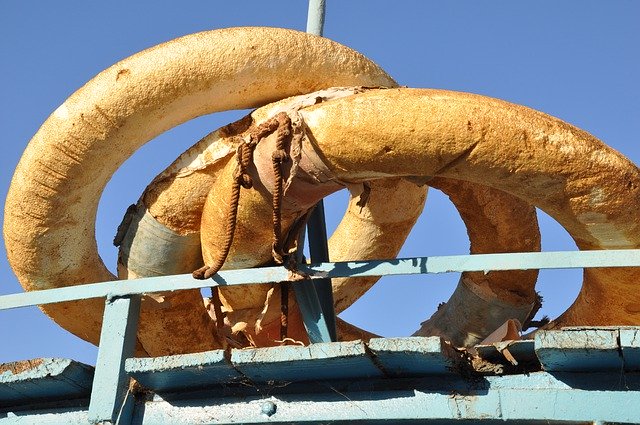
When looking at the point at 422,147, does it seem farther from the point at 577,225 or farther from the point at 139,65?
the point at 139,65

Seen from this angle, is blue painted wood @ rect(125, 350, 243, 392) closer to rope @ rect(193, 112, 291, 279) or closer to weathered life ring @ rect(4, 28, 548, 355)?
rope @ rect(193, 112, 291, 279)

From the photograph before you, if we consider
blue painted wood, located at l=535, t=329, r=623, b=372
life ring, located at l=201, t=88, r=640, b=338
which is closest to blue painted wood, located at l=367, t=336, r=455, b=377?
blue painted wood, located at l=535, t=329, r=623, b=372

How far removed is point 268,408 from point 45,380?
39.3 inches

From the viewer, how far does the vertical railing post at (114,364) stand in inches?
171

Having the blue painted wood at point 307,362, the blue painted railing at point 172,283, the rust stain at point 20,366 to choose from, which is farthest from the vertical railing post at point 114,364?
the blue painted wood at point 307,362

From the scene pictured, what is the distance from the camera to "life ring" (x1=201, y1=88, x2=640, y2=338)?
459 centimetres

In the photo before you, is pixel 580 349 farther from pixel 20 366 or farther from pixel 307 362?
pixel 20 366

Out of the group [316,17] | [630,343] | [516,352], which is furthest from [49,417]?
[316,17]

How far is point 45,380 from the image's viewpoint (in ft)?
14.5

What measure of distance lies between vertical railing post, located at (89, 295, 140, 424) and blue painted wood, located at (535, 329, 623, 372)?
5.75ft

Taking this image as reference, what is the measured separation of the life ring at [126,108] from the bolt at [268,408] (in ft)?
6.23

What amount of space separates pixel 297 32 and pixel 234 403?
2.25 meters

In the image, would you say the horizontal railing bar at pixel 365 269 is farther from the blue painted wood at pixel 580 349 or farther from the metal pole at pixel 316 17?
the metal pole at pixel 316 17

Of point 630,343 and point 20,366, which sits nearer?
point 630,343
